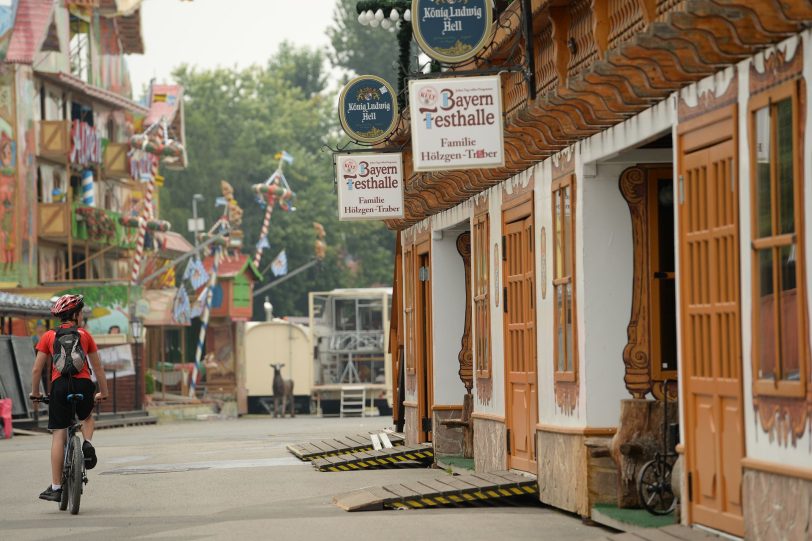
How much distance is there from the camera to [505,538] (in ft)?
40.1

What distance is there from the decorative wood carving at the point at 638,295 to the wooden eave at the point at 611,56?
0.53 m

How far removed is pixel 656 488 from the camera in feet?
39.7

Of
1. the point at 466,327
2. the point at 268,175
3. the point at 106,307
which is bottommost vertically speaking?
the point at 466,327

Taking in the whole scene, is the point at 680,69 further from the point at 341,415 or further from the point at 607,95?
the point at 341,415

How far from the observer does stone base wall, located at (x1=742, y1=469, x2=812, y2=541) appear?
881 centimetres

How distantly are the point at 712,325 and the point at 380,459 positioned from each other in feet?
34.5

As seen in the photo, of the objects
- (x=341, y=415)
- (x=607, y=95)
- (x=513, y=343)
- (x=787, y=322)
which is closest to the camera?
(x=787, y=322)

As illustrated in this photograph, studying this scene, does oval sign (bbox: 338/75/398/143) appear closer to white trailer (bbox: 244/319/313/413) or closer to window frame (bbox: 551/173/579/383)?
window frame (bbox: 551/173/579/383)

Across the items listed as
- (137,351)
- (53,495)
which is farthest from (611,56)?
(137,351)

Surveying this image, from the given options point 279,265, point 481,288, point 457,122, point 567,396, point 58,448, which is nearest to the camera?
point 567,396

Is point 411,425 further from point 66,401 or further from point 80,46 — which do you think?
point 80,46

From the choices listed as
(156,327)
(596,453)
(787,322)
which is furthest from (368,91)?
(156,327)

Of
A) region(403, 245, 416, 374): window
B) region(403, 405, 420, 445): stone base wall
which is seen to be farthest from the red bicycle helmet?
region(403, 245, 416, 374): window

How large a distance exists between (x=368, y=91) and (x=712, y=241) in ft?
39.4
